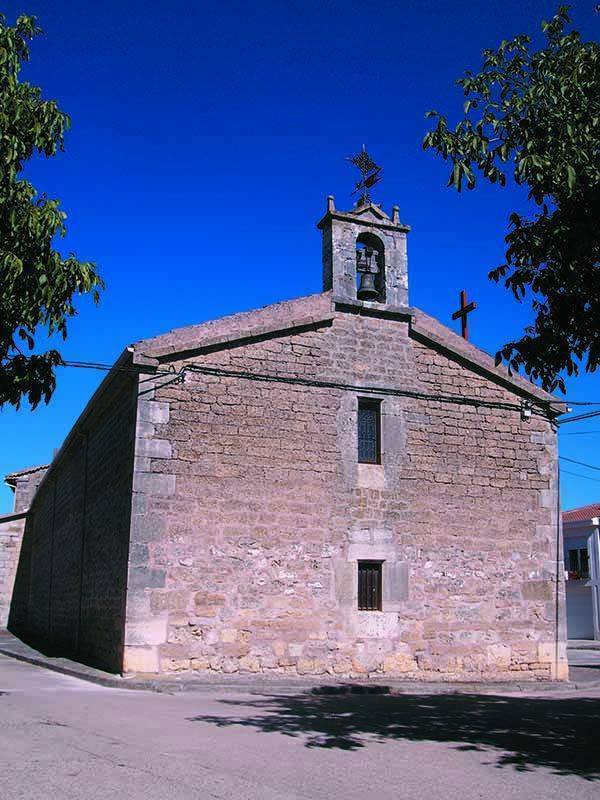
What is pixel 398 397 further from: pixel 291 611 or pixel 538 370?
pixel 538 370

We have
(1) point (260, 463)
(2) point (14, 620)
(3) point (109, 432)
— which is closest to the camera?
(1) point (260, 463)

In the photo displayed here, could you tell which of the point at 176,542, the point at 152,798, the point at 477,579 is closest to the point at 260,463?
the point at 176,542

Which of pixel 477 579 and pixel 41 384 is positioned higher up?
pixel 41 384

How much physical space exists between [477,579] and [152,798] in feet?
32.7

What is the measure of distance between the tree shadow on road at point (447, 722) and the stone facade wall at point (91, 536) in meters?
3.60

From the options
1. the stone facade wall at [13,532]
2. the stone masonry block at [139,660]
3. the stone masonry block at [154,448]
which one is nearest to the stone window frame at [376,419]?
the stone masonry block at [154,448]

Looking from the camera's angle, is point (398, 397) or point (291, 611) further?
point (398, 397)

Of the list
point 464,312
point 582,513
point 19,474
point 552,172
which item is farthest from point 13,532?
point 552,172

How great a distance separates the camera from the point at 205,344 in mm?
13227

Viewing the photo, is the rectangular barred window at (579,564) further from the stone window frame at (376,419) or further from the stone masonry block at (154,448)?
the stone masonry block at (154,448)

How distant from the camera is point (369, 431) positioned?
47.4 feet

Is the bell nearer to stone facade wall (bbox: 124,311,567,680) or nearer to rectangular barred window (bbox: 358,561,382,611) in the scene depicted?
stone facade wall (bbox: 124,311,567,680)

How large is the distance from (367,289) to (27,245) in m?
8.09

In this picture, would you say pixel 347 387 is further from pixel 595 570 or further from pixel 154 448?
pixel 595 570
